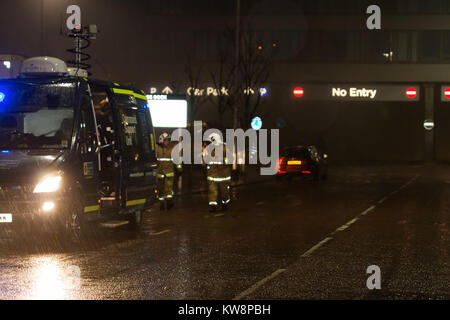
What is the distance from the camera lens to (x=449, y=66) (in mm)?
62281

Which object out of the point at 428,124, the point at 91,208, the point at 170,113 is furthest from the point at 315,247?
the point at 428,124

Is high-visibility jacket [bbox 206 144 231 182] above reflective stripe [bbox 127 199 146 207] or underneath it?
above

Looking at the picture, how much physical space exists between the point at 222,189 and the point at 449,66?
46.5m

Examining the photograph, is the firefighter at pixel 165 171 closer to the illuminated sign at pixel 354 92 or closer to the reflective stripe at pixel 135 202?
the reflective stripe at pixel 135 202

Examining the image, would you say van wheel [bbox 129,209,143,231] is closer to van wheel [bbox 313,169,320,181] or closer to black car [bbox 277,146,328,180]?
black car [bbox 277,146,328,180]

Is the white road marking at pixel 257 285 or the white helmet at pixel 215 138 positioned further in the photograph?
the white helmet at pixel 215 138

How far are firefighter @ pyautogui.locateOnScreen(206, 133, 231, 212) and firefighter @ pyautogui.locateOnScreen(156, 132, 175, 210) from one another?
92cm

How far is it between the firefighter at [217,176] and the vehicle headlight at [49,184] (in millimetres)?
7119

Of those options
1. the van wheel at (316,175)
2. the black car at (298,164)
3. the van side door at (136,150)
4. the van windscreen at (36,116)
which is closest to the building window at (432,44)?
the van wheel at (316,175)

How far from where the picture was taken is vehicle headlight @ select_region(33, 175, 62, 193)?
12.4 meters

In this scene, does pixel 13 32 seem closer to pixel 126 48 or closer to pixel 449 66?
pixel 126 48

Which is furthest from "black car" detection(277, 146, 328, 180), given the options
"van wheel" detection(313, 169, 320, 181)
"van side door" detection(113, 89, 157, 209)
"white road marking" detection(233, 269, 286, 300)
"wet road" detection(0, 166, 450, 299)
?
"white road marking" detection(233, 269, 286, 300)

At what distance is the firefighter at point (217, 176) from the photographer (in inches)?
760

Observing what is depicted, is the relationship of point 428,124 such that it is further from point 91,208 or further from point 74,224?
point 74,224
